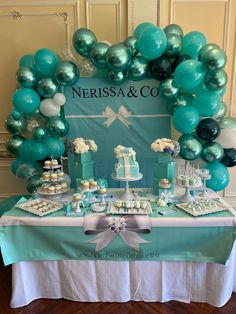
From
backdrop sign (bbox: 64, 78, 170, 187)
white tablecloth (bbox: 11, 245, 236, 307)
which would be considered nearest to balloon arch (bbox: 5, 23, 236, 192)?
backdrop sign (bbox: 64, 78, 170, 187)

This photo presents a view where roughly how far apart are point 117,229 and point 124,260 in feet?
0.73

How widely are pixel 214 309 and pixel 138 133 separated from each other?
154 cm

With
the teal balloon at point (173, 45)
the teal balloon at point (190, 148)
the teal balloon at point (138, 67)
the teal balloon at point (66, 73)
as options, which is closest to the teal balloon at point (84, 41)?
the teal balloon at point (66, 73)

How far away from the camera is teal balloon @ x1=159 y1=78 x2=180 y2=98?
230cm

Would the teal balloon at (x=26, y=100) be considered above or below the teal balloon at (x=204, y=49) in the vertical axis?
below

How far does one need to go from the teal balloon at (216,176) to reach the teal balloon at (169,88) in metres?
0.68

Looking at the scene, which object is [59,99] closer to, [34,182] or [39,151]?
[39,151]

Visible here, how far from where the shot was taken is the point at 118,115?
8.51 feet

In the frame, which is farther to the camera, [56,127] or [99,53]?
[56,127]

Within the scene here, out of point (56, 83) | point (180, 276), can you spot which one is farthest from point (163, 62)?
point (180, 276)

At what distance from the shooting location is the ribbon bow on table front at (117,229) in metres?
1.73

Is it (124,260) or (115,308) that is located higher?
(124,260)

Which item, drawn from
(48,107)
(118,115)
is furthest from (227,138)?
(48,107)

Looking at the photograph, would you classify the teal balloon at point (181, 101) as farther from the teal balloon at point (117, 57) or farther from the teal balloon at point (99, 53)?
the teal balloon at point (99, 53)
